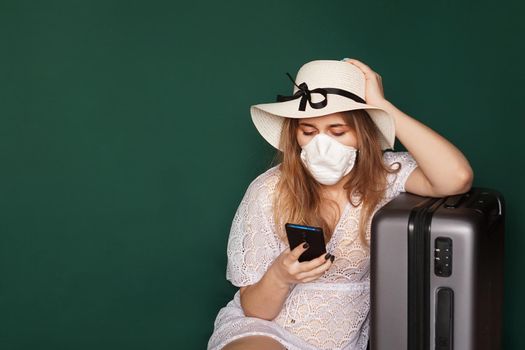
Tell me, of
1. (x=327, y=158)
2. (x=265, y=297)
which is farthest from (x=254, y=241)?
(x=327, y=158)

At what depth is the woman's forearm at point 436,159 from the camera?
1807mm

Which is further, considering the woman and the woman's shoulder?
the woman's shoulder

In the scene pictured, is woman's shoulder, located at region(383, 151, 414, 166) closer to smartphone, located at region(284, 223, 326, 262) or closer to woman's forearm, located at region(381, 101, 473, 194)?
woman's forearm, located at region(381, 101, 473, 194)

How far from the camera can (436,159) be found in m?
1.81

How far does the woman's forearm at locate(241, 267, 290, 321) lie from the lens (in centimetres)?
189

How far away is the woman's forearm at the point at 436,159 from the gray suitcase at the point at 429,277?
0.15 m

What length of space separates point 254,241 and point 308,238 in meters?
0.32

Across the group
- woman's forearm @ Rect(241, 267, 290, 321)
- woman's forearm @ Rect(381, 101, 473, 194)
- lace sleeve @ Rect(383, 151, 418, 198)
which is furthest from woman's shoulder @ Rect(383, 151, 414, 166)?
woman's forearm @ Rect(241, 267, 290, 321)

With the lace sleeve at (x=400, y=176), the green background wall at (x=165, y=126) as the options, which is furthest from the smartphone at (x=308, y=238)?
the green background wall at (x=165, y=126)

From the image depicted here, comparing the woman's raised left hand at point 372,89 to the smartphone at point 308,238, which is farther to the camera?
the woman's raised left hand at point 372,89

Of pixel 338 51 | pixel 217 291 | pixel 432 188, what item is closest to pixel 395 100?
pixel 338 51

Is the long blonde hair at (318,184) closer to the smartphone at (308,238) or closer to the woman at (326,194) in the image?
the woman at (326,194)

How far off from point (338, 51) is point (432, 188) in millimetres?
808

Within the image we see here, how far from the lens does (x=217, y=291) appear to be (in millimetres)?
2605
